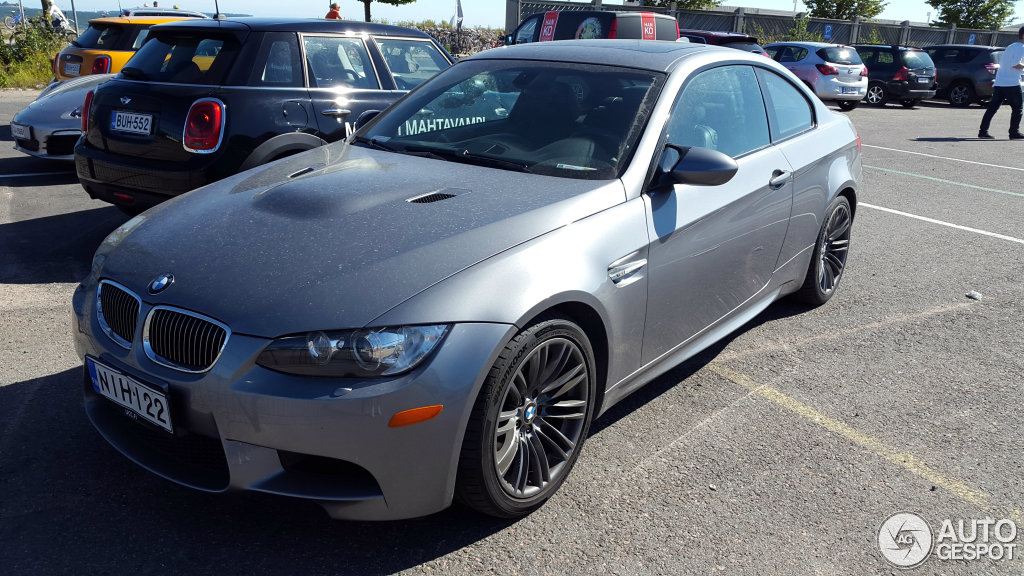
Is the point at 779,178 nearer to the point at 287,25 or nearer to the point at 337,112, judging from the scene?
the point at 337,112

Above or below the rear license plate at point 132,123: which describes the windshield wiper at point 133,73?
above

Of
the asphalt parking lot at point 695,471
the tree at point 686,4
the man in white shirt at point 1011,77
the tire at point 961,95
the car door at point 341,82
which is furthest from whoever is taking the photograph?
the tree at point 686,4

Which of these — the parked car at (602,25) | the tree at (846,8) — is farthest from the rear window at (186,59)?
the tree at (846,8)

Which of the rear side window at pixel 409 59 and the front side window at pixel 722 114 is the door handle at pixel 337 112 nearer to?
the rear side window at pixel 409 59

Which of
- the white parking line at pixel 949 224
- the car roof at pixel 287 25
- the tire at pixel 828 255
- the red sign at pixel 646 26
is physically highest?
the red sign at pixel 646 26

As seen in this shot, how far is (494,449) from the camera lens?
103 inches

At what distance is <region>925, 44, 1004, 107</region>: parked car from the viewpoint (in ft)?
73.8

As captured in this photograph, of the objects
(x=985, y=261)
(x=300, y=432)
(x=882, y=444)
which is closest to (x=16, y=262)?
(x=300, y=432)

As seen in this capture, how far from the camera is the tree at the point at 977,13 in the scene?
45.8 meters

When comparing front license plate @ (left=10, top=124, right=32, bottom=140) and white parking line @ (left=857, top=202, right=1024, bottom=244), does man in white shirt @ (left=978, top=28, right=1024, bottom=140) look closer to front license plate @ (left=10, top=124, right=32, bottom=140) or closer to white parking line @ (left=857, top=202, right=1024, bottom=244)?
white parking line @ (left=857, top=202, right=1024, bottom=244)

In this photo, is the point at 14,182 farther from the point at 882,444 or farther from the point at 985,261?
the point at 985,261

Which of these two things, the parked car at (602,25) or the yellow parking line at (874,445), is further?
the parked car at (602,25)

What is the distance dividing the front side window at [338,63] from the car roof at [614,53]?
72.7 inches

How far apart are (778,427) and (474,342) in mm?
1821
